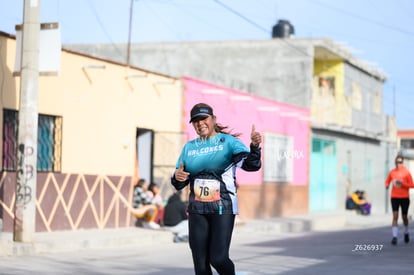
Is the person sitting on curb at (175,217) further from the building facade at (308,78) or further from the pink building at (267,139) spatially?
the building facade at (308,78)

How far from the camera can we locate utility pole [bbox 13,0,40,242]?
1379cm

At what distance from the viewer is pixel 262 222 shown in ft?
80.2

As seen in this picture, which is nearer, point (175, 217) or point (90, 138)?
point (175, 217)

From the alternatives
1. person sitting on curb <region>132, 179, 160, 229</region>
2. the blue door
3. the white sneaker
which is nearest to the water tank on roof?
the blue door

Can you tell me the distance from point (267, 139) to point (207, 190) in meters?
21.0

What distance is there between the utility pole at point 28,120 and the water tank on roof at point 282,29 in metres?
24.2

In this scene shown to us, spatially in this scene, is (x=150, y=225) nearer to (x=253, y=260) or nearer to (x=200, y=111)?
(x=253, y=260)

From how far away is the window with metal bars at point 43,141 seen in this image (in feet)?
52.1

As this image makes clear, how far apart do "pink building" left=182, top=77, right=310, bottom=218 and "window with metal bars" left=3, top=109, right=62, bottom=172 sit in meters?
5.44

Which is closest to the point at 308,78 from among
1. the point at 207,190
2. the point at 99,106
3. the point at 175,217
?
the point at 99,106

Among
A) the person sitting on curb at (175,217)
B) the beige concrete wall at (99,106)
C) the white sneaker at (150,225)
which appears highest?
the beige concrete wall at (99,106)

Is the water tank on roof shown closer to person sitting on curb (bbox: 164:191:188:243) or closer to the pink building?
the pink building

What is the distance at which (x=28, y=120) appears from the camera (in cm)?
1381

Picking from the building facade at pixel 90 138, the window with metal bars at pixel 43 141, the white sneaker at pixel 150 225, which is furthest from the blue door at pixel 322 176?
the window with metal bars at pixel 43 141
